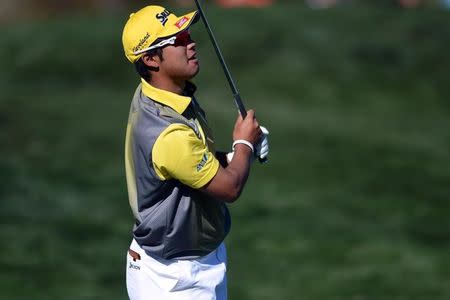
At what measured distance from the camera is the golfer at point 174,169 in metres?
4.69

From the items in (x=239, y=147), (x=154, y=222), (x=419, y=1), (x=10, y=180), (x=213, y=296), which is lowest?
(x=419, y=1)

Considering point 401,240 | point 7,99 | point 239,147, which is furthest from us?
point 7,99

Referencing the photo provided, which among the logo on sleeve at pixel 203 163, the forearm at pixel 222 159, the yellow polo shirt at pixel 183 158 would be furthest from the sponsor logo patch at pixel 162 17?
the forearm at pixel 222 159

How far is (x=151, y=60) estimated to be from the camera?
4809 mm

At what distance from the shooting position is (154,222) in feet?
16.0

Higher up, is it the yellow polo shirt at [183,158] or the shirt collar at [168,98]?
the shirt collar at [168,98]

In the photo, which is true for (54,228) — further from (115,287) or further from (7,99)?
(7,99)

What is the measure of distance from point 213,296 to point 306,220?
528cm

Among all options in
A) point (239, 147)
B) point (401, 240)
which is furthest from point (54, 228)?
point (239, 147)

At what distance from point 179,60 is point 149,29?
0.64 feet

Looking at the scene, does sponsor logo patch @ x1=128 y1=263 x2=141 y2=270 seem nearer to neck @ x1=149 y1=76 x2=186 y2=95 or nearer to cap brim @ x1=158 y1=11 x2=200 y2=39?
neck @ x1=149 y1=76 x2=186 y2=95

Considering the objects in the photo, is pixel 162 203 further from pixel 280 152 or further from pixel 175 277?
pixel 280 152

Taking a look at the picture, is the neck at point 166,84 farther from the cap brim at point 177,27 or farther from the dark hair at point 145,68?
the cap brim at point 177,27

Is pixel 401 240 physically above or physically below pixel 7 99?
above
